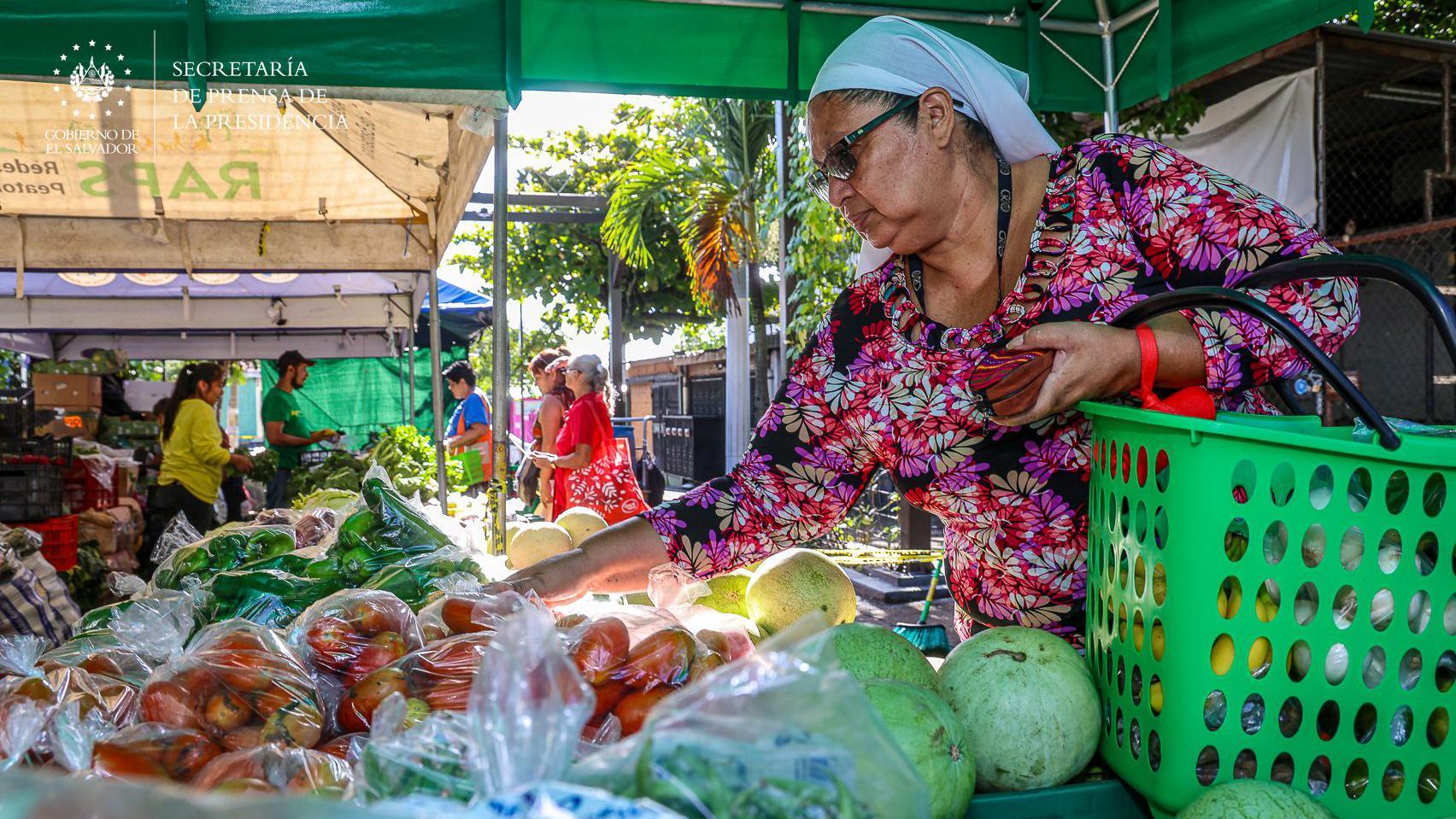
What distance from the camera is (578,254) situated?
751 inches

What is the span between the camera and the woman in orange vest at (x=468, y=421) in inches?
348

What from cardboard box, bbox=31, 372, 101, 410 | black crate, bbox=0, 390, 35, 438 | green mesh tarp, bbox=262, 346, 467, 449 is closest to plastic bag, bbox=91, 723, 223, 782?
black crate, bbox=0, 390, 35, 438

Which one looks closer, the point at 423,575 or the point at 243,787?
the point at 243,787

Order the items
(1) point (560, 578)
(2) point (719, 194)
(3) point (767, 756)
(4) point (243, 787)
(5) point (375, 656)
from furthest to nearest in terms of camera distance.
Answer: (2) point (719, 194), (1) point (560, 578), (5) point (375, 656), (4) point (243, 787), (3) point (767, 756)

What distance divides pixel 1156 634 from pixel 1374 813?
0.97 ft

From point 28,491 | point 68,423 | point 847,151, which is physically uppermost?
point 847,151

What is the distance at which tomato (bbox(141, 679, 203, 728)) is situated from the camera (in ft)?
3.82

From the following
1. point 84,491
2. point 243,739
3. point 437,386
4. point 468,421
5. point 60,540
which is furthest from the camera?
point 468,421

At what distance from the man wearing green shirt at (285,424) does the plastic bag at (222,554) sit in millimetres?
6355

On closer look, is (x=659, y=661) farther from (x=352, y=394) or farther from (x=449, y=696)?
(x=352, y=394)

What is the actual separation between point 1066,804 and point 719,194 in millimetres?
9223

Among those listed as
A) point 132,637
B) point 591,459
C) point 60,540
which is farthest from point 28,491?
point 132,637

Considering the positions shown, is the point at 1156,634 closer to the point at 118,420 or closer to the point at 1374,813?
the point at 1374,813

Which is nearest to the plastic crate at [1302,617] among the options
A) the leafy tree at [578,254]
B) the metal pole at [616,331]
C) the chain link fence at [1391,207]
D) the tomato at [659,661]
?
the tomato at [659,661]
